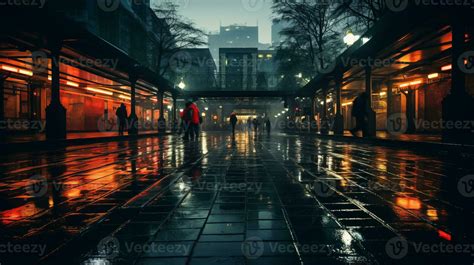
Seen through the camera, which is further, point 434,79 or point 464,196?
point 434,79

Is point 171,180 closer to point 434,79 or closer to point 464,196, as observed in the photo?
point 464,196

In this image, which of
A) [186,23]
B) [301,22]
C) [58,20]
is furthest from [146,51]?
[58,20]

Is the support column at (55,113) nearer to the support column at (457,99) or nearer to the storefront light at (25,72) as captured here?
the storefront light at (25,72)

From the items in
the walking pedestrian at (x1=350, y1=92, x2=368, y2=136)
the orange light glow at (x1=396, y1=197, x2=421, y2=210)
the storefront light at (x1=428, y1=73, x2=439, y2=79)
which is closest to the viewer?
the orange light glow at (x1=396, y1=197, x2=421, y2=210)

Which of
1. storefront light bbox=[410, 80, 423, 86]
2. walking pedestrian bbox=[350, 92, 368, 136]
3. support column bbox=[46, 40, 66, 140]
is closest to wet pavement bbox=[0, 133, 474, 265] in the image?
support column bbox=[46, 40, 66, 140]

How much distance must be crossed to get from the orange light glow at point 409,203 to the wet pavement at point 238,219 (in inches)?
0.4

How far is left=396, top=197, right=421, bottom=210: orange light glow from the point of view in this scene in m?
3.39

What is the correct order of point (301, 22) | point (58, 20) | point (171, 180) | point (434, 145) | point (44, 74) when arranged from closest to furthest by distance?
point (171, 180)
point (434, 145)
point (58, 20)
point (44, 74)
point (301, 22)

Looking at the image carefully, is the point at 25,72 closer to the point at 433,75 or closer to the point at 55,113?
the point at 55,113

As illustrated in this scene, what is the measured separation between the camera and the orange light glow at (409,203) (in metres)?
3.39

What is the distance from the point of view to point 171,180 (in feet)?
17.0

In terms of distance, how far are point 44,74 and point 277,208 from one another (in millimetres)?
21212

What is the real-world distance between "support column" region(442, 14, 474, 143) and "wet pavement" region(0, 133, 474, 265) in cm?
517

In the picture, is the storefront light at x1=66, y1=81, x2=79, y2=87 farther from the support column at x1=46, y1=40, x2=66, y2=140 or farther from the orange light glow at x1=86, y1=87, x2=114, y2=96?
the support column at x1=46, y1=40, x2=66, y2=140
